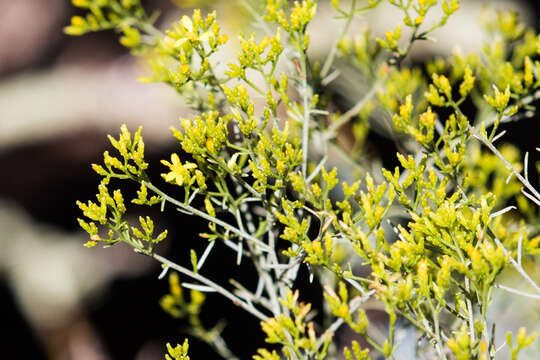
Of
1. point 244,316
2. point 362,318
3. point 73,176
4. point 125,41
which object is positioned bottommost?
point 244,316

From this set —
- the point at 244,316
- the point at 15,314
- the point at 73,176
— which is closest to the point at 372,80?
the point at 244,316

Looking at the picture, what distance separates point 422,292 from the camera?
0.69 metres

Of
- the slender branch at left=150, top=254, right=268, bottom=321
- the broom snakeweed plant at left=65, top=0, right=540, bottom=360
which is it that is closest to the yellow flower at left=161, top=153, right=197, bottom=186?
the broom snakeweed plant at left=65, top=0, right=540, bottom=360

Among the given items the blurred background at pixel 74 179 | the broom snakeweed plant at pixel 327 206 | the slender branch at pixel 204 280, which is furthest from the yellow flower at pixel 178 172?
the blurred background at pixel 74 179

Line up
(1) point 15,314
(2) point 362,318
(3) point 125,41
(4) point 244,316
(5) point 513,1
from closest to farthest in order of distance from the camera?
1. (2) point 362,318
2. (3) point 125,41
3. (4) point 244,316
4. (5) point 513,1
5. (1) point 15,314

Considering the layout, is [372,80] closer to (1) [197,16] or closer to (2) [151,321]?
(1) [197,16]

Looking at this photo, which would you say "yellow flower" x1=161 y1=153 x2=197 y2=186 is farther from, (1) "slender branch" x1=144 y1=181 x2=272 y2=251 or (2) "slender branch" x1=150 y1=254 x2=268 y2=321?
(2) "slender branch" x1=150 y1=254 x2=268 y2=321

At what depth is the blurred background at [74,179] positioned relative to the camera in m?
2.09

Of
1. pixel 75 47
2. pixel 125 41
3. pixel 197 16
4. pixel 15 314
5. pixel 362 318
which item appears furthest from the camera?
pixel 75 47

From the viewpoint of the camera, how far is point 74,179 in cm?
237

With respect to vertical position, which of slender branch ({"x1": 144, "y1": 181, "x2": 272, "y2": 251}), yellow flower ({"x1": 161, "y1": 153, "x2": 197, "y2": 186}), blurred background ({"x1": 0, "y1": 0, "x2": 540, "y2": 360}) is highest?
yellow flower ({"x1": 161, "y1": 153, "x2": 197, "y2": 186})

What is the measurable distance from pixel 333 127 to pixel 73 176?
1.76m

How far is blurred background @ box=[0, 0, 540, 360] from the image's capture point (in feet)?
6.85

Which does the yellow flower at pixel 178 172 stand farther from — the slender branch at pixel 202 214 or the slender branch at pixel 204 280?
the slender branch at pixel 204 280
